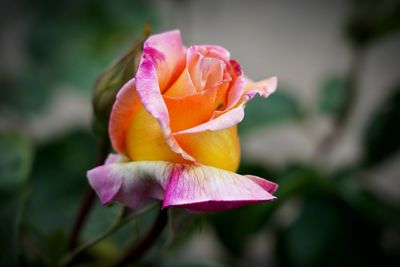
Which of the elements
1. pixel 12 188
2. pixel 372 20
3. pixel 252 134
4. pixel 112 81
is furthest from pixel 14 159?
pixel 372 20

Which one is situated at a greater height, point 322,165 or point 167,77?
point 167,77

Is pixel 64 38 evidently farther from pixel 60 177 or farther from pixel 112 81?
pixel 112 81

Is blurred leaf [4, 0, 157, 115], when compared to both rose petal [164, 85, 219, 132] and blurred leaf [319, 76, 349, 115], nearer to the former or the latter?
blurred leaf [319, 76, 349, 115]

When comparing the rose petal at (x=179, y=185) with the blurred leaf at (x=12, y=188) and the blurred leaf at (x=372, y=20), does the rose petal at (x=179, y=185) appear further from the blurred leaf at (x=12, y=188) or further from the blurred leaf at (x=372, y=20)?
the blurred leaf at (x=372, y=20)

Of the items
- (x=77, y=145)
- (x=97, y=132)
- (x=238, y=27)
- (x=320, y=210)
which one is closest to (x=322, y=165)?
(x=320, y=210)

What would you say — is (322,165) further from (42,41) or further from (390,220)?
(42,41)
